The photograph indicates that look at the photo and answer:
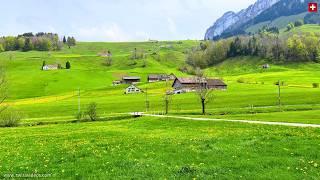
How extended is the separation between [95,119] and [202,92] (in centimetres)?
2722

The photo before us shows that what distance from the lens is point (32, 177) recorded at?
21.2 meters

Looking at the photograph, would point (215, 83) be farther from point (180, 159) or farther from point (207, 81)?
point (180, 159)

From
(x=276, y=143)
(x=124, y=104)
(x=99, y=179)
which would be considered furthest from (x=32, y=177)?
(x=124, y=104)

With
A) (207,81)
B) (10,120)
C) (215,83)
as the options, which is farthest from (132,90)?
(10,120)

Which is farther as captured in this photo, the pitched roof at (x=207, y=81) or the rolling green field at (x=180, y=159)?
the pitched roof at (x=207, y=81)

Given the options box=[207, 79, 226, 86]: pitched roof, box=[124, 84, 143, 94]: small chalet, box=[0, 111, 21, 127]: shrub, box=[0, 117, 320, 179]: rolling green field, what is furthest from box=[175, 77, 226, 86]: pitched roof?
box=[0, 117, 320, 179]: rolling green field

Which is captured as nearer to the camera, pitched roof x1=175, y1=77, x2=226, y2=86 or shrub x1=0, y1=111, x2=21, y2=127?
shrub x1=0, y1=111, x2=21, y2=127

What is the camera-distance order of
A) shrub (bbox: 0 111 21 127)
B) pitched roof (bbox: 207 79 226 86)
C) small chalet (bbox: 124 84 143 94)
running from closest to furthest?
shrub (bbox: 0 111 21 127) → pitched roof (bbox: 207 79 226 86) → small chalet (bbox: 124 84 143 94)

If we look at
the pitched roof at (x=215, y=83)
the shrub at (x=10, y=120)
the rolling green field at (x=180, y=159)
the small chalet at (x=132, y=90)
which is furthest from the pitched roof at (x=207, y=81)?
the rolling green field at (x=180, y=159)

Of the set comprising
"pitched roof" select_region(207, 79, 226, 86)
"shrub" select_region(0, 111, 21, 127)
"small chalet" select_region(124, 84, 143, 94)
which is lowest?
"shrub" select_region(0, 111, 21, 127)

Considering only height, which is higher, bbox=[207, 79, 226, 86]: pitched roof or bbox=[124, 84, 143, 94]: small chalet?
bbox=[207, 79, 226, 86]: pitched roof

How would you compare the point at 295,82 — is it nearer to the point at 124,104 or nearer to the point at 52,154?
the point at 124,104

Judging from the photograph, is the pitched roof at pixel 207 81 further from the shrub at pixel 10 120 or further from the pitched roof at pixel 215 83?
the shrub at pixel 10 120

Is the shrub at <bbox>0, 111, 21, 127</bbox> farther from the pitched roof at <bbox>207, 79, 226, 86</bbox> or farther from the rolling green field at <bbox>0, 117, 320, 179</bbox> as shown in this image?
the pitched roof at <bbox>207, 79, 226, 86</bbox>
